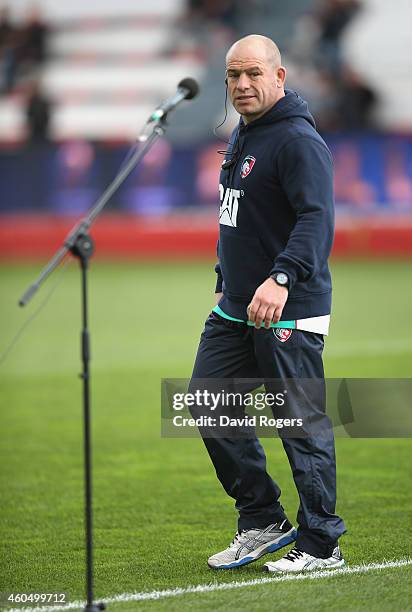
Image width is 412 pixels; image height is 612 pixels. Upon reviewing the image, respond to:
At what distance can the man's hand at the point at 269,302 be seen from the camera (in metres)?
4.69

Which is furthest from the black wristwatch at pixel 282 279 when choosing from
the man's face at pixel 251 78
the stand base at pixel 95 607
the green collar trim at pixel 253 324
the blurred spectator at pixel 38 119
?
the blurred spectator at pixel 38 119

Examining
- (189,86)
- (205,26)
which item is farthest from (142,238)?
(189,86)

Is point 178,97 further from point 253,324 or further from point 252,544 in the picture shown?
point 252,544

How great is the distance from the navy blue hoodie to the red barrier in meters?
17.8

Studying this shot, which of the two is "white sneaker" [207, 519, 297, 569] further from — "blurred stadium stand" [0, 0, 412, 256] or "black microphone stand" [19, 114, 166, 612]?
"blurred stadium stand" [0, 0, 412, 256]

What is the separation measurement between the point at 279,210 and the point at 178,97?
2.02 ft

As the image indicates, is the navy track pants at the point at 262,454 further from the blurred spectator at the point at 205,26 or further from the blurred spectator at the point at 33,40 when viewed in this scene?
the blurred spectator at the point at 33,40

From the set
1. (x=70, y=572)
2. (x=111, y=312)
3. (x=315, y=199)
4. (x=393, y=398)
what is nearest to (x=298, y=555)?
(x=70, y=572)

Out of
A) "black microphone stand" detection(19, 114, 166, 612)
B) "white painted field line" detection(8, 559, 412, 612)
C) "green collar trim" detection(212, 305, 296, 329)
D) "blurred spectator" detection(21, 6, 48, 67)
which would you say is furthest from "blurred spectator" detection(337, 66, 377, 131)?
"black microphone stand" detection(19, 114, 166, 612)

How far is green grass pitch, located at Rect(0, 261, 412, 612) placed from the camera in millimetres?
4949

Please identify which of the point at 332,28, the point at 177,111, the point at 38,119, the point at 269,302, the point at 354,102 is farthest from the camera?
the point at 332,28

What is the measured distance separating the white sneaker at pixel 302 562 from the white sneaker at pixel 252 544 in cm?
16

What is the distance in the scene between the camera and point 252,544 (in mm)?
5266

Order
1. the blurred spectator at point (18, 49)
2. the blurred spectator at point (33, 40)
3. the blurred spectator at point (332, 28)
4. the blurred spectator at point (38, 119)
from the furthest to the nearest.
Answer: the blurred spectator at point (33, 40) < the blurred spectator at point (18, 49) < the blurred spectator at point (332, 28) < the blurred spectator at point (38, 119)
